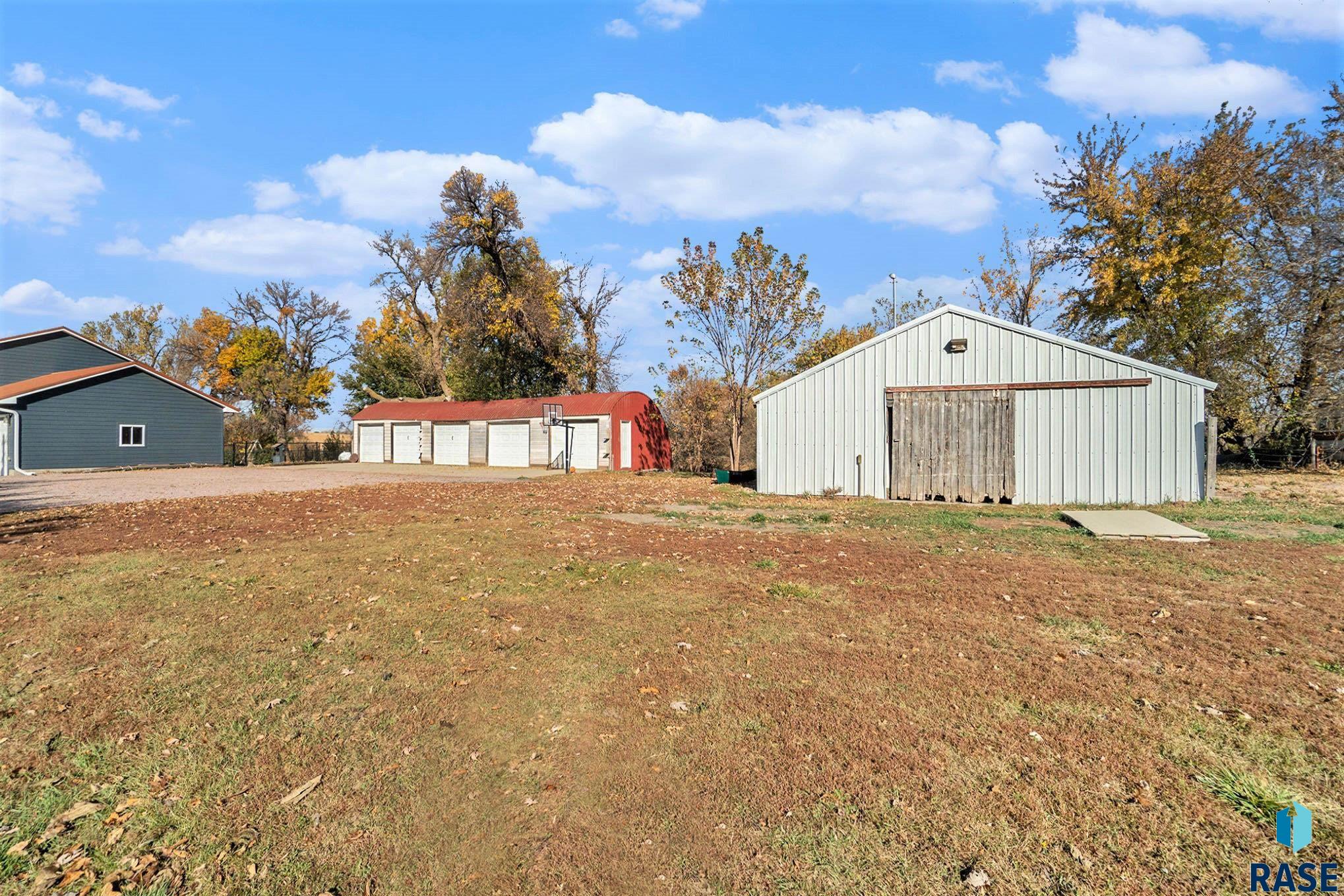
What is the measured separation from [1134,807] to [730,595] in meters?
3.89

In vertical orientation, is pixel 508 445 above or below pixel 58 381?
below

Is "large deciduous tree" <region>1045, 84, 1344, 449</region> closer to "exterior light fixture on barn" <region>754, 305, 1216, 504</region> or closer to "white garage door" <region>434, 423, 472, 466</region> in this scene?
"exterior light fixture on barn" <region>754, 305, 1216, 504</region>

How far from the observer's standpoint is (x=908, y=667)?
14.7 ft

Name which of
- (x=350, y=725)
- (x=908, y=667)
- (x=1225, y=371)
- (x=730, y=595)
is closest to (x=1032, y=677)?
(x=908, y=667)

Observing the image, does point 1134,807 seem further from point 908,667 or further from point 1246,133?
point 1246,133

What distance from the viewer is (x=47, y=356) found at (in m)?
33.6

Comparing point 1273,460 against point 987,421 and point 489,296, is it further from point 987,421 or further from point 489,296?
point 489,296

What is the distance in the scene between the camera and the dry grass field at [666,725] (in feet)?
8.49

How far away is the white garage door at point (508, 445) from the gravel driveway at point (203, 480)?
3.32 ft

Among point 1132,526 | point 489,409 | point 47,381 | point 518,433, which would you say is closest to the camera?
point 1132,526

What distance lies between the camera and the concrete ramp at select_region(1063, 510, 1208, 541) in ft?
31.5

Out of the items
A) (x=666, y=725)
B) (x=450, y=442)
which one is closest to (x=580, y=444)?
(x=450, y=442)

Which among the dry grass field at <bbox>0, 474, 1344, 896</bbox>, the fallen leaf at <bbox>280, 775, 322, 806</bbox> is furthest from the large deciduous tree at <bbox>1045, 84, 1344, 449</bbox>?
the fallen leaf at <bbox>280, 775, 322, 806</bbox>

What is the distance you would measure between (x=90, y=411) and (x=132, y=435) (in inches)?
78.6
